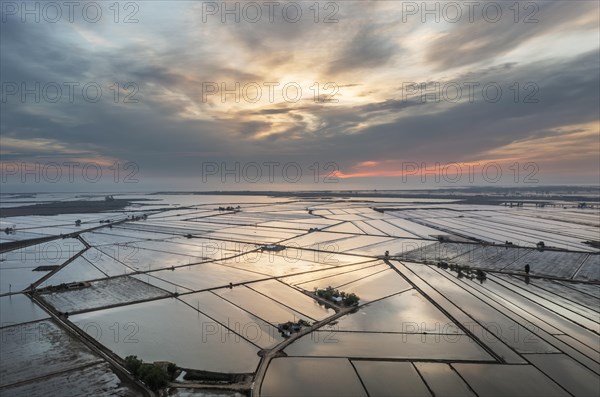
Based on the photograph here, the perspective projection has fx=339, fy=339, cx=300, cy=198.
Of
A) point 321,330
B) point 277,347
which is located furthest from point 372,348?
point 277,347

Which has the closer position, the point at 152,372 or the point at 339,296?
the point at 152,372

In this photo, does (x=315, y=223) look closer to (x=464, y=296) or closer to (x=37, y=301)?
(x=464, y=296)

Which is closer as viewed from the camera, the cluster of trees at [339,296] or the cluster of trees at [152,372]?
the cluster of trees at [152,372]

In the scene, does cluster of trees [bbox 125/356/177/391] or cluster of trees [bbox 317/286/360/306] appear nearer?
cluster of trees [bbox 125/356/177/391]
